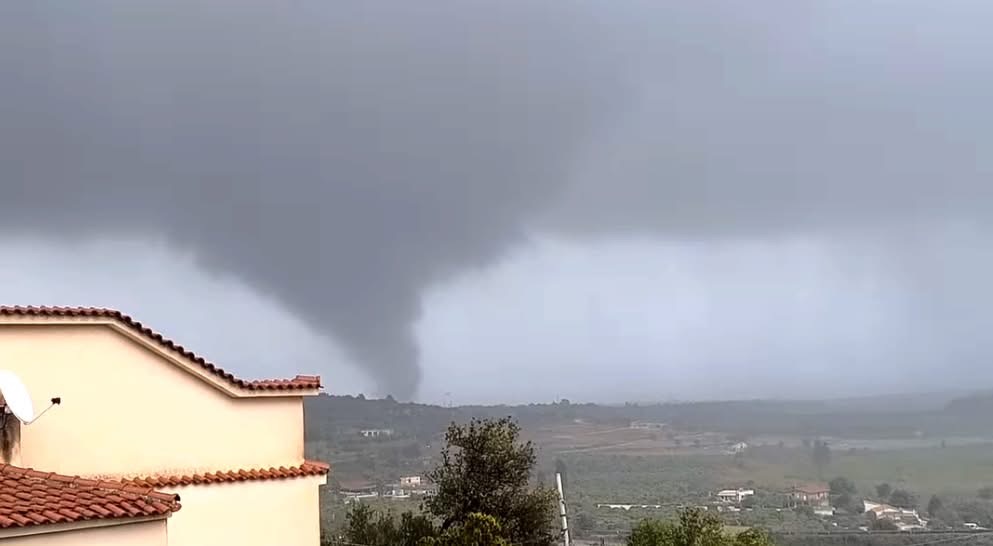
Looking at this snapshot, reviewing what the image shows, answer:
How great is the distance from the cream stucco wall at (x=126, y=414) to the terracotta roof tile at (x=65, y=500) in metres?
1.68

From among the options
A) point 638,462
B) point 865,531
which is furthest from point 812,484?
point 865,531

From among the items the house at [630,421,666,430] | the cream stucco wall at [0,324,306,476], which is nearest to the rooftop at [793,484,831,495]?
the house at [630,421,666,430]

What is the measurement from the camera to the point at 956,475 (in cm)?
10719

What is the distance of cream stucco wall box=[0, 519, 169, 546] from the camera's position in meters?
8.96

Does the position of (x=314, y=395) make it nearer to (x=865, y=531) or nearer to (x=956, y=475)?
(x=865, y=531)

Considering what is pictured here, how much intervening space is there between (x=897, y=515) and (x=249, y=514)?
67574 mm

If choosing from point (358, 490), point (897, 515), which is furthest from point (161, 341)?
point (897, 515)

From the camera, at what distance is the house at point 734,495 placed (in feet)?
258

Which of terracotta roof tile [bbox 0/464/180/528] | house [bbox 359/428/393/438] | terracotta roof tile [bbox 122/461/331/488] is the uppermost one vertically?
terracotta roof tile [bbox 0/464/180/528]

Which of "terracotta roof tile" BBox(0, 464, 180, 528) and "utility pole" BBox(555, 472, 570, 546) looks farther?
"utility pole" BBox(555, 472, 570, 546)

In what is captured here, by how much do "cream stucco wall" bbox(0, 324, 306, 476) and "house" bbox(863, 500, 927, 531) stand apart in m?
56.8

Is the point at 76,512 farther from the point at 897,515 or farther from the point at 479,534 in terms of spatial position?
the point at 897,515

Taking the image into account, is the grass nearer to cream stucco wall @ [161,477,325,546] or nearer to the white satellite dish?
cream stucco wall @ [161,477,325,546]

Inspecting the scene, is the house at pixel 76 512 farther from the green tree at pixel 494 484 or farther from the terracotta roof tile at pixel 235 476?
the green tree at pixel 494 484
